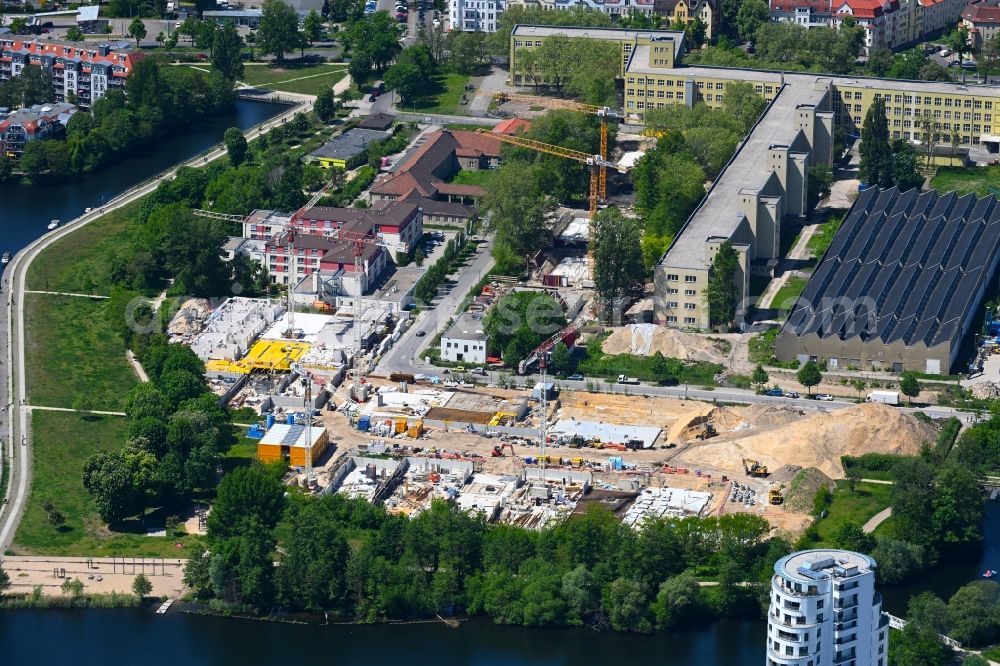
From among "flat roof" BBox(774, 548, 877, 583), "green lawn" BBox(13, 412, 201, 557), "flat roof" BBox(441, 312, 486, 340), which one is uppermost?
"flat roof" BBox(774, 548, 877, 583)

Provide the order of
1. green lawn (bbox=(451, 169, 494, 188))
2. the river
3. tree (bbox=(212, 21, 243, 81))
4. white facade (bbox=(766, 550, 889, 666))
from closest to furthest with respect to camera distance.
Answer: white facade (bbox=(766, 550, 889, 666))
the river
green lawn (bbox=(451, 169, 494, 188))
tree (bbox=(212, 21, 243, 81))

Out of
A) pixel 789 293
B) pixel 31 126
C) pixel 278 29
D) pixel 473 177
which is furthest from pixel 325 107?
pixel 789 293

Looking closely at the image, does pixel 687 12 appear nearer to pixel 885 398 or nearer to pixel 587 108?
pixel 587 108

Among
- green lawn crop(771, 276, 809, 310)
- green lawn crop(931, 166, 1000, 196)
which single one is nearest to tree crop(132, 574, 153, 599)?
green lawn crop(771, 276, 809, 310)

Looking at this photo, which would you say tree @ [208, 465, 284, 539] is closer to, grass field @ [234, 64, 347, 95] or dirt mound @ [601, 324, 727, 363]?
dirt mound @ [601, 324, 727, 363]

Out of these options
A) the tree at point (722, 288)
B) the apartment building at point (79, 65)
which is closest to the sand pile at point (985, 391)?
the tree at point (722, 288)

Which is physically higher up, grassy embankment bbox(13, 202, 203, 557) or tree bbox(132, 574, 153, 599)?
grassy embankment bbox(13, 202, 203, 557)
